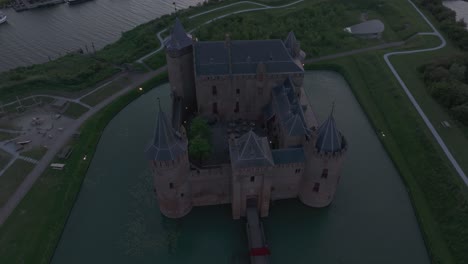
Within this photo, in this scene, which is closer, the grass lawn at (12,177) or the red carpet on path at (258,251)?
the red carpet on path at (258,251)

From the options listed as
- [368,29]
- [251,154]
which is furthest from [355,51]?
[251,154]

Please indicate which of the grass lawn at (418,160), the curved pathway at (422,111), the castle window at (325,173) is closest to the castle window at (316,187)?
the castle window at (325,173)

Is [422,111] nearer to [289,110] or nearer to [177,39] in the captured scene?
[289,110]

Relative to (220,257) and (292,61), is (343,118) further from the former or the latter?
(220,257)

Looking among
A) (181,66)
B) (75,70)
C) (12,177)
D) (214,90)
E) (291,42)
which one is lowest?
(12,177)

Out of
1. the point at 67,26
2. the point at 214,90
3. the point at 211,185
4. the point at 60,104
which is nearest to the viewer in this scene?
the point at 211,185

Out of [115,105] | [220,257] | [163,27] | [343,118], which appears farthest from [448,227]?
[163,27]

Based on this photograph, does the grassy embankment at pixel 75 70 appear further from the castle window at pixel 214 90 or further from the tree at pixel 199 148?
the tree at pixel 199 148
